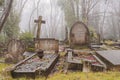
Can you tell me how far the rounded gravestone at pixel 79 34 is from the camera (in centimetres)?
1266

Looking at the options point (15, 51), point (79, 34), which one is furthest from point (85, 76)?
point (79, 34)

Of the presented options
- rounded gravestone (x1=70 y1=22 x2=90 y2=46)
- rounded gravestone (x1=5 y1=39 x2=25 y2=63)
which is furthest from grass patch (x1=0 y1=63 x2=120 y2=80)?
rounded gravestone (x1=70 y1=22 x2=90 y2=46)

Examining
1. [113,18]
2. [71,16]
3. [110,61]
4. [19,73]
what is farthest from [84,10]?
[113,18]

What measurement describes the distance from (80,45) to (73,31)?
3.26ft

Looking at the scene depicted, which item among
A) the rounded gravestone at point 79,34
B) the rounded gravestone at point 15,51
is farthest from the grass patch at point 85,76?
the rounded gravestone at point 79,34

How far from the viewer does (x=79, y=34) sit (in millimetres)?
12727

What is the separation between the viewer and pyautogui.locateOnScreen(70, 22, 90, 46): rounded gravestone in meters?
12.7

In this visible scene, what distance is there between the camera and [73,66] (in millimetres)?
7113

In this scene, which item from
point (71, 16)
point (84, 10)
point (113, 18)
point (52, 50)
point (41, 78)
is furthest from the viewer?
point (113, 18)

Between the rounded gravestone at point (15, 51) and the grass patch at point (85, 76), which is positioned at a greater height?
the rounded gravestone at point (15, 51)

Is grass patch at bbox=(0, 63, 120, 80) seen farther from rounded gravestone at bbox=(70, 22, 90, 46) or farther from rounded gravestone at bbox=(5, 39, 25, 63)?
rounded gravestone at bbox=(70, 22, 90, 46)

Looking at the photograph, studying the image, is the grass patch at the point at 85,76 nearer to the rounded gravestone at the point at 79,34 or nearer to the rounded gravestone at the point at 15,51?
the rounded gravestone at the point at 15,51

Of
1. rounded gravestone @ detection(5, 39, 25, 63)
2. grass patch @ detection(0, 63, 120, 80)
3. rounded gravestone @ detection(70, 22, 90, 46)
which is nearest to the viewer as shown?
grass patch @ detection(0, 63, 120, 80)

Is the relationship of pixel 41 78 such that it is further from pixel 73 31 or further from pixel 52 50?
pixel 73 31
